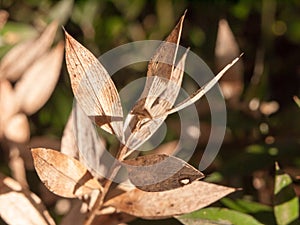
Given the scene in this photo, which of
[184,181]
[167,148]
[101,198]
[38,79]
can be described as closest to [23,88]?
[38,79]

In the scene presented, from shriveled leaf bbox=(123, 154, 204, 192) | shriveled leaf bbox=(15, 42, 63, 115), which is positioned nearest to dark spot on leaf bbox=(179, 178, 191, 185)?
shriveled leaf bbox=(123, 154, 204, 192)

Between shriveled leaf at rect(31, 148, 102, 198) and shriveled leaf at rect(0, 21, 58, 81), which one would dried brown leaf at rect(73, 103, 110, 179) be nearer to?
shriveled leaf at rect(31, 148, 102, 198)

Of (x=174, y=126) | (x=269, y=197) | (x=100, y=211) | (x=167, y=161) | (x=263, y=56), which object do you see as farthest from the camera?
(x=263, y=56)

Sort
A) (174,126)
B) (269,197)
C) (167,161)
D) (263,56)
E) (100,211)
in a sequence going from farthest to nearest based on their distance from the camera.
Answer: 1. (263,56)
2. (174,126)
3. (269,197)
4. (100,211)
5. (167,161)

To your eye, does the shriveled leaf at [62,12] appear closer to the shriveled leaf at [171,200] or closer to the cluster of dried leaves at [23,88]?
the cluster of dried leaves at [23,88]

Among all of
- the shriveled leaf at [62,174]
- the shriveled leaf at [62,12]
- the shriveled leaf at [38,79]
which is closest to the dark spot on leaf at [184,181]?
the shriveled leaf at [62,174]

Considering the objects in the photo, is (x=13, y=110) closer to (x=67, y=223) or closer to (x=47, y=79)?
(x=47, y=79)

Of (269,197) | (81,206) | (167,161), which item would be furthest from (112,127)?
(269,197)
